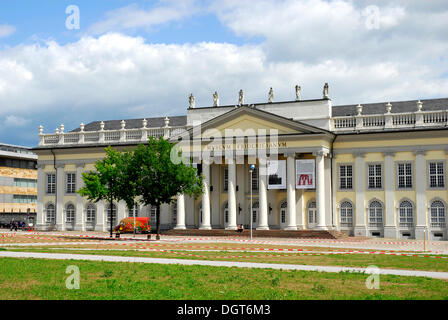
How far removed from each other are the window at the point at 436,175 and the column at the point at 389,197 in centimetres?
335

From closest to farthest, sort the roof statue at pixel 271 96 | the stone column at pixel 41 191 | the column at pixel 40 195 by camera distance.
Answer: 1. the roof statue at pixel 271 96
2. the column at pixel 40 195
3. the stone column at pixel 41 191

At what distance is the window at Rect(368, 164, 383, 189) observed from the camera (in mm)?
57531

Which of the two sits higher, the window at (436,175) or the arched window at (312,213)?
the window at (436,175)

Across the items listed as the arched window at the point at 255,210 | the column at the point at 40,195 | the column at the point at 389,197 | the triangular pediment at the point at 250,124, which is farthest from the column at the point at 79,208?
the column at the point at 389,197

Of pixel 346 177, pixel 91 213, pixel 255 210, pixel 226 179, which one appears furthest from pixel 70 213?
pixel 346 177

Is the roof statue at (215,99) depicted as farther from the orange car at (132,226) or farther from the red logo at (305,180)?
the orange car at (132,226)

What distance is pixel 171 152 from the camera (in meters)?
48.8

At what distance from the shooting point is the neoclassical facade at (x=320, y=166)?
55656mm

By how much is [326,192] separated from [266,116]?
925 centimetres

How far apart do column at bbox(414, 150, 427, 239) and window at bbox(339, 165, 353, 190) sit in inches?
238

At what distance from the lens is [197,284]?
1783cm

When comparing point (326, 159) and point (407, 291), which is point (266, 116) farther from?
point (407, 291)

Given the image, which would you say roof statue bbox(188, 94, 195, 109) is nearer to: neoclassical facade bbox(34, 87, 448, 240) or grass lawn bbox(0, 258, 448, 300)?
neoclassical facade bbox(34, 87, 448, 240)
